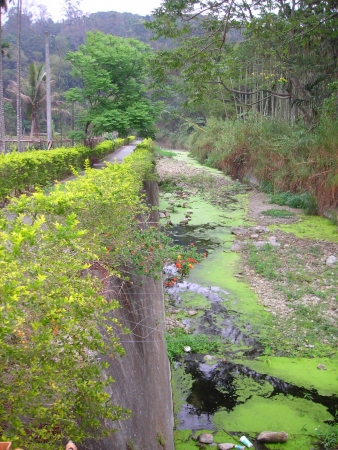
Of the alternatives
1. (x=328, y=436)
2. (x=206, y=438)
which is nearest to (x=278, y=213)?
(x=328, y=436)

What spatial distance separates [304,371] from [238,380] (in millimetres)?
806

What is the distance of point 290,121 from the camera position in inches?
658

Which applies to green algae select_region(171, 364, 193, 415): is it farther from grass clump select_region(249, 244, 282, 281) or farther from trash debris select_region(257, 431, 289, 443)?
grass clump select_region(249, 244, 282, 281)

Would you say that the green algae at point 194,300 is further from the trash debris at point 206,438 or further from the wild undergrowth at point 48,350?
the wild undergrowth at point 48,350

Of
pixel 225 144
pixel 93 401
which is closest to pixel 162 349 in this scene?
pixel 93 401

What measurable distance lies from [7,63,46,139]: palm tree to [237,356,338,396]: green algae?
107 ft

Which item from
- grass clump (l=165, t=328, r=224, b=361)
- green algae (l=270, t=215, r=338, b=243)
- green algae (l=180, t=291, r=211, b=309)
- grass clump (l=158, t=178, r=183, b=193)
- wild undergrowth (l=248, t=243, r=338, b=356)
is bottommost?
grass clump (l=165, t=328, r=224, b=361)

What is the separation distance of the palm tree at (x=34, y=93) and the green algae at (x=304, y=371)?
32.6m

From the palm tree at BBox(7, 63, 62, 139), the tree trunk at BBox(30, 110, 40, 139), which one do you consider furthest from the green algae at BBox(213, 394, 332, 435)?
the tree trunk at BBox(30, 110, 40, 139)

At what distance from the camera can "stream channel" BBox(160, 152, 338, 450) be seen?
417cm

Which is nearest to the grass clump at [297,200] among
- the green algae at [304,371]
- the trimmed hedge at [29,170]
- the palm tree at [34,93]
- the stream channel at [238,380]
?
the stream channel at [238,380]

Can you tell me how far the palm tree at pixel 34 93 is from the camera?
1367 inches

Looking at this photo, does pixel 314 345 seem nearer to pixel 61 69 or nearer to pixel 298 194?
pixel 298 194

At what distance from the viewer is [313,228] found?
10742 millimetres
